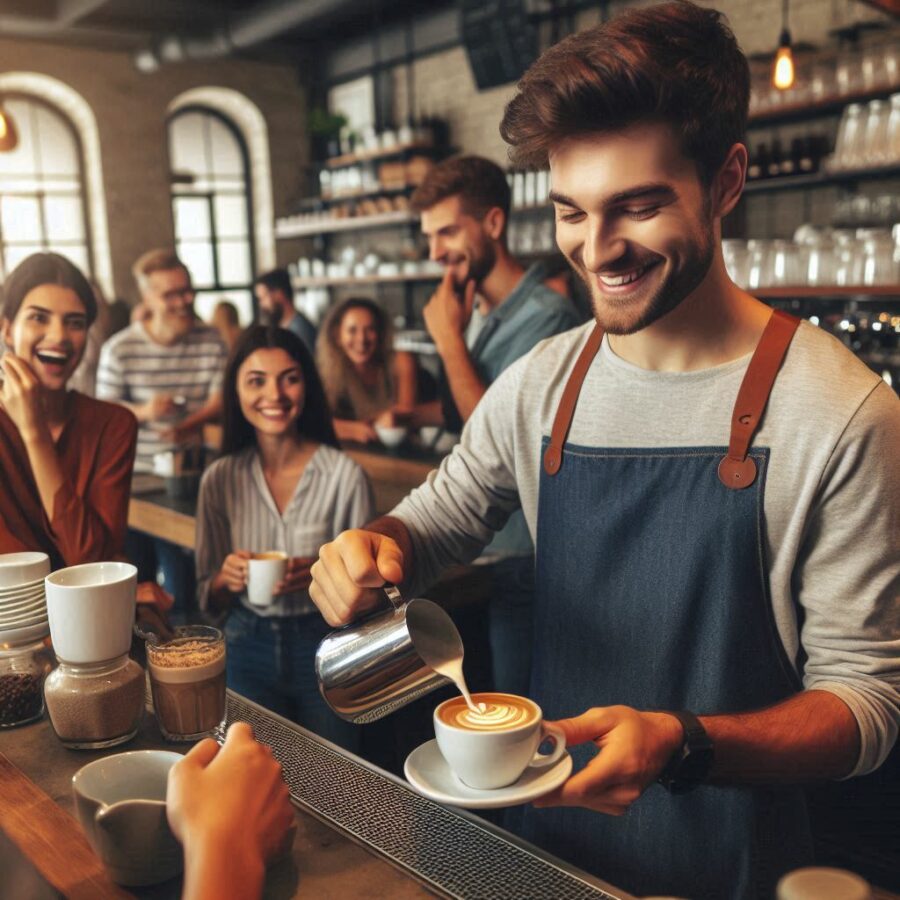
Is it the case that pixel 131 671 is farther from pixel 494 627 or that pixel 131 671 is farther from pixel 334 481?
pixel 494 627

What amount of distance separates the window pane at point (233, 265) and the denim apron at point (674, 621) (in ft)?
13.9

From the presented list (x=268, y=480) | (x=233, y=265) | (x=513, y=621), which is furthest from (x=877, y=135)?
(x=233, y=265)

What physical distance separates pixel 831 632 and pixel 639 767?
0.36 metres

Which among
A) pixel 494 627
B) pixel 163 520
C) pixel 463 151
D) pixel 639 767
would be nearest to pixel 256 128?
pixel 463 151

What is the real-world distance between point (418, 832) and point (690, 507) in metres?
0.55

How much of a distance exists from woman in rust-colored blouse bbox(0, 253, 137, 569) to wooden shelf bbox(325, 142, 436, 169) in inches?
221

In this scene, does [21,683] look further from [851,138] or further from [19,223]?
[851,138]

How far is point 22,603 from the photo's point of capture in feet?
4.62

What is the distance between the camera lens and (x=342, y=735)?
94.7 inches

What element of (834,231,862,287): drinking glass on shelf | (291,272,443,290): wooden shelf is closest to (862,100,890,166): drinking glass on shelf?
(834,231,862,287): drinking glass on shelf

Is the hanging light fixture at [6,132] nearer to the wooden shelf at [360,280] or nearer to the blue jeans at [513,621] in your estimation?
the blue jeans at [513,621]

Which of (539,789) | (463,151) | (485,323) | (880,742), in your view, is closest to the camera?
(539,789)

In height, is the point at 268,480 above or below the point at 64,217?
below

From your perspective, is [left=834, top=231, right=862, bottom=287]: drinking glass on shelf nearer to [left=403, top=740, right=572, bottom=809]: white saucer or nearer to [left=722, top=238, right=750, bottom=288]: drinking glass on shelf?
[left=722, top=238, right=750, bottom=288]: drinking glass on shelf
